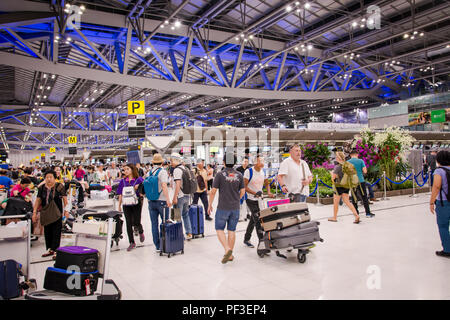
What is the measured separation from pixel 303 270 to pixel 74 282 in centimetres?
295

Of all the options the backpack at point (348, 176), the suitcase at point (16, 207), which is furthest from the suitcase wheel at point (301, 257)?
the suitcase at point (16, 207)

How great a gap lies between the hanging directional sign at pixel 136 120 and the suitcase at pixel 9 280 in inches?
310

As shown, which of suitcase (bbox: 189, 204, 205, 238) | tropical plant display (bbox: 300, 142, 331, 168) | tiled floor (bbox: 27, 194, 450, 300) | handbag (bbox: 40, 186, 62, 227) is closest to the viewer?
tiled floor (bbox: 27, 194, 450, 300)

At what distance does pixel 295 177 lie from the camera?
565 centimetres

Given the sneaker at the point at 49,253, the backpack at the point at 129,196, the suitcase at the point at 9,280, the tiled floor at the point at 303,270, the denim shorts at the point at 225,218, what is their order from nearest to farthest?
the suitcase at the point at 9,280 < the tiled floor at the point at 303,270 < the denim shorts at the point at 225,218 < the sneaker at the point at 49,253 < the backpack at the point at 129,196

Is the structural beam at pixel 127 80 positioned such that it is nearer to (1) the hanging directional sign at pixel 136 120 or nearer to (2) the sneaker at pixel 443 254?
(1) the hanging directional sign at pixel 136 120

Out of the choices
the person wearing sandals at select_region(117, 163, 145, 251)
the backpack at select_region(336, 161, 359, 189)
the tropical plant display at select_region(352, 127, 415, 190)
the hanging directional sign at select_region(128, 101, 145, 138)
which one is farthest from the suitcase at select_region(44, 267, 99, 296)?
the tropical plant display at select_region(352, 127, 415, 190)

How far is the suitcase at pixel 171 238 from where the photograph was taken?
17.3 feet

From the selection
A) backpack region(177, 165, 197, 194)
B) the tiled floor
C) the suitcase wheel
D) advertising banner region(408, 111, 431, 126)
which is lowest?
the tiled floor

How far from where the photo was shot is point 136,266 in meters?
4.79

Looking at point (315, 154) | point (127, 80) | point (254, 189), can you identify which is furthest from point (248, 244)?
point (127, 80)

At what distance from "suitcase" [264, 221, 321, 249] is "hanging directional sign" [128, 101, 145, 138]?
7.64 metres

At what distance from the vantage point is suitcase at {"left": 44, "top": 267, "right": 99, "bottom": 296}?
3.29m

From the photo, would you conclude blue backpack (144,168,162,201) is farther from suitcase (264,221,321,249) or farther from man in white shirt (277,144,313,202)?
man in white shirt (277,144,313,202)
